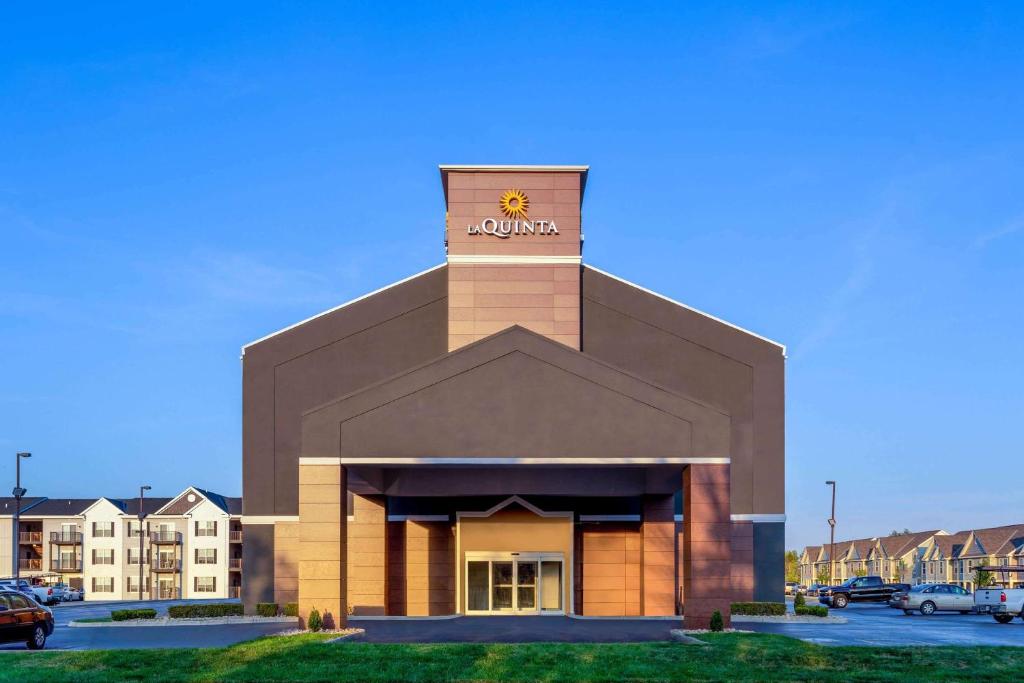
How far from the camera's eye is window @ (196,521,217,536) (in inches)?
4358

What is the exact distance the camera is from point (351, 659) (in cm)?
2259

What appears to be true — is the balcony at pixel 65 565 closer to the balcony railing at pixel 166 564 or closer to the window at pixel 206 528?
the balcony railing at pixel 166 564

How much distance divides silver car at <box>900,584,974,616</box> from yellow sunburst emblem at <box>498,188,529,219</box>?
80.2 feet

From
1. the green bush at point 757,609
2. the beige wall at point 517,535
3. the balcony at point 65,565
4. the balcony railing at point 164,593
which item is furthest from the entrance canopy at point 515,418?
the balcony at point 65,565

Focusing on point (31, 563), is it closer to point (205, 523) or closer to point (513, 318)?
point (205, 523)

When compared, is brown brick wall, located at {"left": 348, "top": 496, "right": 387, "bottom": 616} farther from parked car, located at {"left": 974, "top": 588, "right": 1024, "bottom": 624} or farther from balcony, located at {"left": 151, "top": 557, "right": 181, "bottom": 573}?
balcony, located at {"left": 151, "top": 557, "right": 181, "bottom": 573}

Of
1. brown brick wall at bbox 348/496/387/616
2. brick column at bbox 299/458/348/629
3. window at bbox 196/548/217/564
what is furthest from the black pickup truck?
window at bbox 196/548/217/564

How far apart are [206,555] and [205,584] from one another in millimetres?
2861

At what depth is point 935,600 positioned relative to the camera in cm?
4878

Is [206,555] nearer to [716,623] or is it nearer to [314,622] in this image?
[314,622]

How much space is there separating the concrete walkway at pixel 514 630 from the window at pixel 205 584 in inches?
3112

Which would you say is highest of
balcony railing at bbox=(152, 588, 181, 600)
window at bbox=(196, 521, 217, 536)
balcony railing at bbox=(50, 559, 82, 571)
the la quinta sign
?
the la quinta sign

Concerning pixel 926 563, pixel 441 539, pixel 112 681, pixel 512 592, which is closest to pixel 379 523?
pixel 441 539

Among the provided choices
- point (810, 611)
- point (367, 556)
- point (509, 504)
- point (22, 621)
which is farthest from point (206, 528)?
point (22, 621)
